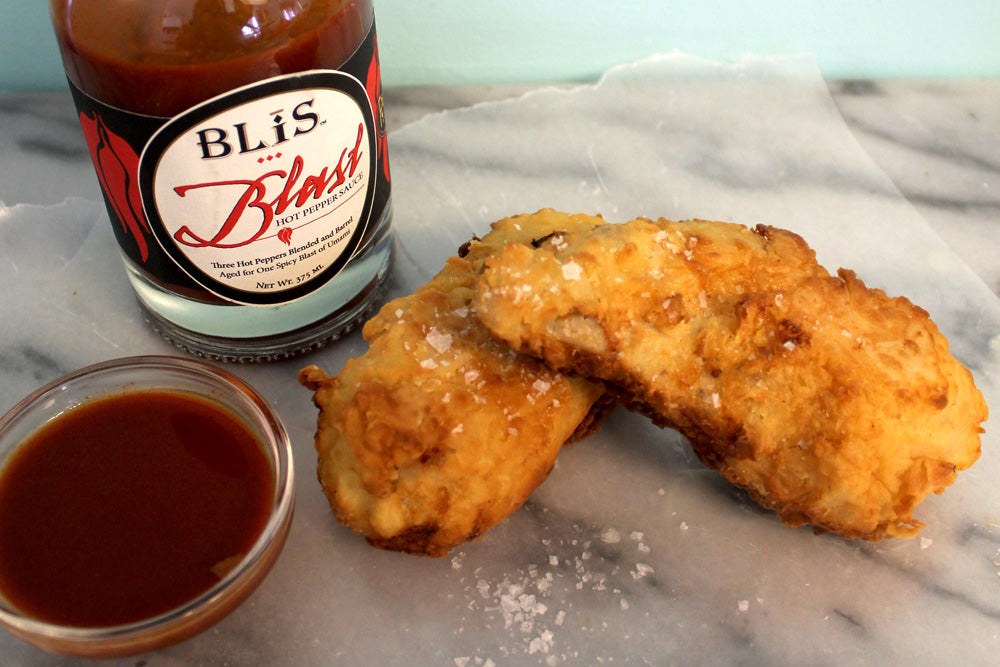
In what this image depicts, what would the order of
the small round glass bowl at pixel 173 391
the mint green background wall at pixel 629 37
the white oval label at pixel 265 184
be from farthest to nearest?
the mint green background wall at pixel 629 37 < the white oval label at pixel 265 184 < the small round glass bowl at pixel 173 391

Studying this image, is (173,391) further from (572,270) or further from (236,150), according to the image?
(572,270)

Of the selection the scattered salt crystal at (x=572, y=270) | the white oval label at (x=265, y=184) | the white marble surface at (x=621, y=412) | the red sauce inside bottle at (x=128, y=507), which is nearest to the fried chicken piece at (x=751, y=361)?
the scattered salt crystal at (x=572, y=270)

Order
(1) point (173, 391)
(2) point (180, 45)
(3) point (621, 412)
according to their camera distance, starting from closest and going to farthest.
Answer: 1. (2) point (180, 45)
2. (1) point (173, 391)
3. (3) point (621, 412)

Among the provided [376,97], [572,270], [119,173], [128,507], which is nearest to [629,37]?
[376,97]

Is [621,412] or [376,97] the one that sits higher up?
[376,97]

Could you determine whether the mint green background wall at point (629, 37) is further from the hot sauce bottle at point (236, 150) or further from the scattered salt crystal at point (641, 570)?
the scattered salt crystal at point (641, 570)
